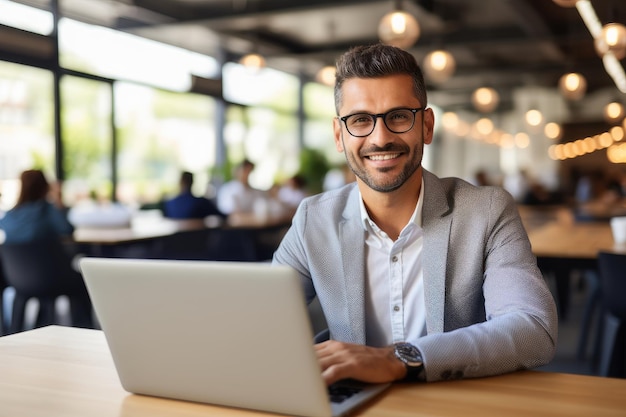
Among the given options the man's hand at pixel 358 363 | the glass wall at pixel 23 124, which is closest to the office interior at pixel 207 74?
the glass wall at pixel 23 124

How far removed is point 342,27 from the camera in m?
11.1

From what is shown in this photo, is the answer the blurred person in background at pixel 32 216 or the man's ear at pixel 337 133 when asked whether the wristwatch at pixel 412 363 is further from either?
the blurred person in background at pixel 32 216

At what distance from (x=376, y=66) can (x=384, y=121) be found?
0.13 m

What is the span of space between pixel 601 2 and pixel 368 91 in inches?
359

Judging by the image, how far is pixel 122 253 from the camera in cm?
561

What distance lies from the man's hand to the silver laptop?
0.08ft

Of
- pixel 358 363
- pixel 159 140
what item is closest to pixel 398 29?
pixel 358 363

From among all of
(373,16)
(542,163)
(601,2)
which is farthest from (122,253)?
(542,163)

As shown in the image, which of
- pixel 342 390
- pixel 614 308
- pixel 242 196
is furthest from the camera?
pixel 242 196

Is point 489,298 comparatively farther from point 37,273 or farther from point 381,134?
point 37,273

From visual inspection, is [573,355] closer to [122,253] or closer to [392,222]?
[392,222]

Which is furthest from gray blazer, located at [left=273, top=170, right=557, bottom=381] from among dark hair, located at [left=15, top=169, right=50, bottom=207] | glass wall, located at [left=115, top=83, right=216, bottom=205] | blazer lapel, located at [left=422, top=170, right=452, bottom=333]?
glass wall, located at [left=115, top=83, right=216, bottom=205]

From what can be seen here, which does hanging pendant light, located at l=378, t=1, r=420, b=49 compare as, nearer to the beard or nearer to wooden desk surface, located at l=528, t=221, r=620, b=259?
wooden desk surface, located at l=528, t=221, r=620, b=259

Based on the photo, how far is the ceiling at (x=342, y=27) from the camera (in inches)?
352
